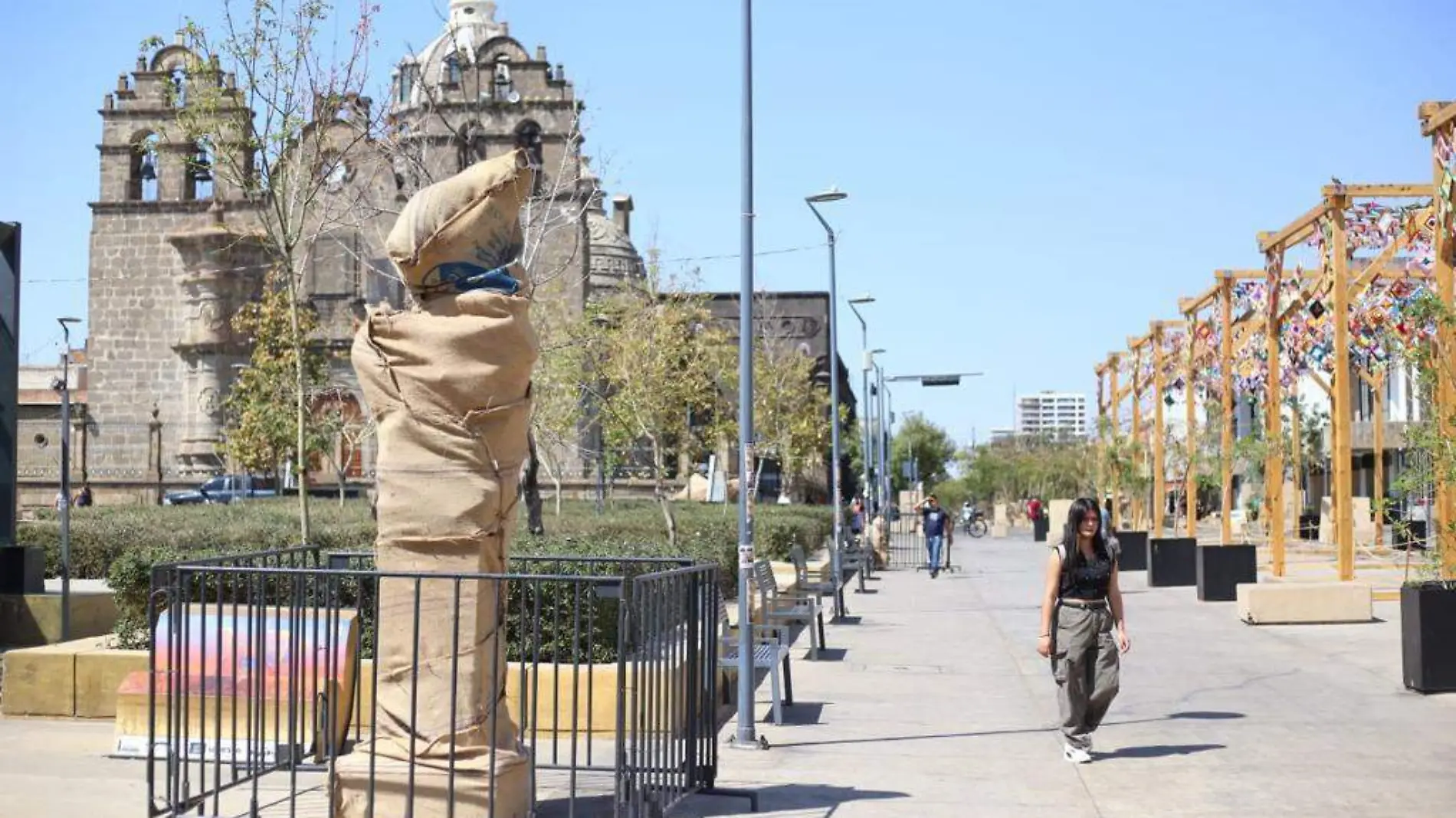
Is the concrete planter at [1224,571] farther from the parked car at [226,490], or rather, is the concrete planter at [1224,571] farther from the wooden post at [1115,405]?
the parked car at [226,490]

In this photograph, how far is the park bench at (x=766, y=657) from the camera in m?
11.5

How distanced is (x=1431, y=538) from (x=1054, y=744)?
239 inches

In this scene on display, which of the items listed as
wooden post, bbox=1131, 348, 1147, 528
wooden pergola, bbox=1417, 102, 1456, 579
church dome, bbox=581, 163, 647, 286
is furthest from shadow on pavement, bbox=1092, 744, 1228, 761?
church dome, bbox=581, 163, 647, 286

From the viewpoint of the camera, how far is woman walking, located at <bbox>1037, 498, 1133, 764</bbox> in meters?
10.1

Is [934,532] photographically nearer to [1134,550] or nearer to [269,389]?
[1134,550]

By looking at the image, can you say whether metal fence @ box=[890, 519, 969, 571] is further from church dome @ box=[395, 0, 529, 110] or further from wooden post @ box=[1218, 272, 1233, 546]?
church dome @ box=[395, 0, 529, 110]

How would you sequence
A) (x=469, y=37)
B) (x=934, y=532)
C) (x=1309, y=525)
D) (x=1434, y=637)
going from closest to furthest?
(x=1434, y=637), (x=934, y=532), (x=1309, y=525), (x=469, y=37)

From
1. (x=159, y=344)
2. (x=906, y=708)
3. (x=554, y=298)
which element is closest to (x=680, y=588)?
(x=906, y=708)

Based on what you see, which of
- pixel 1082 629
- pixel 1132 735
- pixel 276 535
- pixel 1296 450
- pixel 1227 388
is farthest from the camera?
pixel 1296 450

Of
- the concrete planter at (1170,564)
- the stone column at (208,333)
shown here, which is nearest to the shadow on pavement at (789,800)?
the concrete planter at (1170,564)

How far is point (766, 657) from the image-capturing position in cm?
1165

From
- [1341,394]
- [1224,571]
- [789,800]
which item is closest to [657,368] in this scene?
[1224,571]

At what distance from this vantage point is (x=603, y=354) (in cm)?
3550

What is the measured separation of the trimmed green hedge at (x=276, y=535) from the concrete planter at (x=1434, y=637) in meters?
5.57
